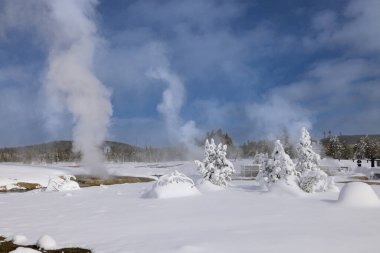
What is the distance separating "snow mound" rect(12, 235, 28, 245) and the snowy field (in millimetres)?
472

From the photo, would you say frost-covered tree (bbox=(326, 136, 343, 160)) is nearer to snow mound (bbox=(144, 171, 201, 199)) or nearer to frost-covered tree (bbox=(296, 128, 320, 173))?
frost-covered tree (bbox=(296, 128, 320, 173))

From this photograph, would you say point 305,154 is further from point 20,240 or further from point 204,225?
point 20,240

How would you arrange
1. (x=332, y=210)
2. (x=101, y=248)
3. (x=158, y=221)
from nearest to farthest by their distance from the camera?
(x=101, y=248) → (x=158, y=221) → (x=332, y=210)

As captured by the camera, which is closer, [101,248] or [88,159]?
[101,248]

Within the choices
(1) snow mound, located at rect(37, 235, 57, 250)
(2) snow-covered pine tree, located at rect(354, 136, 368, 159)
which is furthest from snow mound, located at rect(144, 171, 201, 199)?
(2) snow-covered pine tree, located at rect(354, 136, 368, 159)

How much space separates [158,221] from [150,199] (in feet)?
27.7

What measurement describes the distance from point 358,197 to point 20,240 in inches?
587

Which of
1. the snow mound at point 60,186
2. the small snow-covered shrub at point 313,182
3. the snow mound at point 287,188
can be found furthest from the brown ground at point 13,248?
the snow mound at point 60,186

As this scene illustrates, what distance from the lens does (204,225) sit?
14641 mm

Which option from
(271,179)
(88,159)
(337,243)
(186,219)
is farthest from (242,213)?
(88,159)

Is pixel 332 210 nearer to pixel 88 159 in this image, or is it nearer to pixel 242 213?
pixel 242 213

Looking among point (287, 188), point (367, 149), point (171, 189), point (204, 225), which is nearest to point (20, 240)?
point (204, 225)

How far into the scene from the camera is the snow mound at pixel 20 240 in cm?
1330

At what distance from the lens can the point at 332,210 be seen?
17188mm
